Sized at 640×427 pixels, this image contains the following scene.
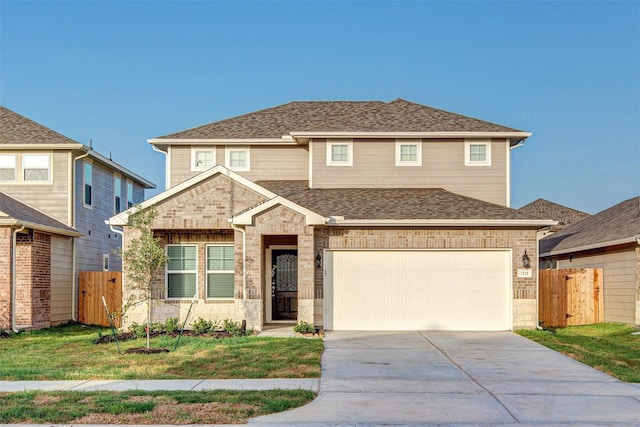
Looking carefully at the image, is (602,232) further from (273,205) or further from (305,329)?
(273,205)

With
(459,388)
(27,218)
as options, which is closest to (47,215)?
(27,218)

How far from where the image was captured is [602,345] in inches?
623

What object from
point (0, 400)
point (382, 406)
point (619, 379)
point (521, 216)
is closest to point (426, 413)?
point (382, 406)

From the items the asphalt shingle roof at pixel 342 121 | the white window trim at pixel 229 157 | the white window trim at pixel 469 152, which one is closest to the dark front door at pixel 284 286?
the white window trim at pixel 229 157

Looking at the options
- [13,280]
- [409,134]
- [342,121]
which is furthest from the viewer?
[342,121]

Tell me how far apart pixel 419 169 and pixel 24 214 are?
1182 cm

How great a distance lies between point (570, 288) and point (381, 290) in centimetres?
639

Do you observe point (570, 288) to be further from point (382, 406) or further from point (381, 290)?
point (382, 406)

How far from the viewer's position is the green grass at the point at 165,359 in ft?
38.6

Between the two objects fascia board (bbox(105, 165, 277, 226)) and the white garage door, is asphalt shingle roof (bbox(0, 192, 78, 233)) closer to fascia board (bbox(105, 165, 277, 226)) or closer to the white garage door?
fascia board (bbox(105, 165, 277, 226))

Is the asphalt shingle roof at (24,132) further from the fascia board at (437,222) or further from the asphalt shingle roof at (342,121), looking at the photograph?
the fascia board at (437,222)

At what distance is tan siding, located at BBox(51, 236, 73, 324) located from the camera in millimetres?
21125

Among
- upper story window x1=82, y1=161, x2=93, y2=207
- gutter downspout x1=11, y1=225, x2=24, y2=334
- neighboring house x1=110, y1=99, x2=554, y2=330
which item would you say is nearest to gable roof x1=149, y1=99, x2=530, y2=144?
neighboring house x1=110, y1=99, x2=554, y2=330

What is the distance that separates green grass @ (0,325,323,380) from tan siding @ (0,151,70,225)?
19.8ft
